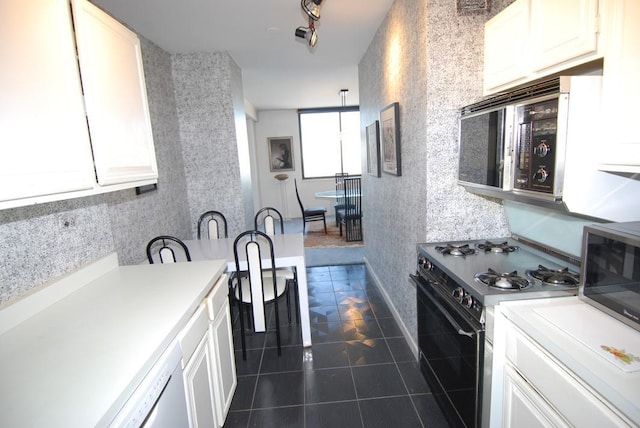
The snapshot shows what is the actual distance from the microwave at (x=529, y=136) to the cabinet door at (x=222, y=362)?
1498 mm

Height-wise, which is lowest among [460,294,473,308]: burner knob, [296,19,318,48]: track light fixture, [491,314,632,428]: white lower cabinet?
[491,314,632,428]: white lower cabinet

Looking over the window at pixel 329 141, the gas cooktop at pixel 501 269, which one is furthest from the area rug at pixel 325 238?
the gas cooktop at pixel 501 269

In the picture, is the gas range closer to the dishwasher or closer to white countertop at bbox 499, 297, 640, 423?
white countertop at bbox 499, 297, 640, 423

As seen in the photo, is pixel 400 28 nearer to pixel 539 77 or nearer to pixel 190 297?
pixel 539 77

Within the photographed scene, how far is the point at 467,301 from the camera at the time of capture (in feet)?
4.51

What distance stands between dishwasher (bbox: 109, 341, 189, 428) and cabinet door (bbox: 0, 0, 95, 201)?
625 mm

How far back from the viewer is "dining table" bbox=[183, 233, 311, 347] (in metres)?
2.29

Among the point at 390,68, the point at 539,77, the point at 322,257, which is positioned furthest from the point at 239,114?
the point at 539,77

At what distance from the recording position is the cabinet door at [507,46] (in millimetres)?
1368

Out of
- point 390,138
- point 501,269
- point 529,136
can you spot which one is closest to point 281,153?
point 390,138

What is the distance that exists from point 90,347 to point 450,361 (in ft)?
4.85

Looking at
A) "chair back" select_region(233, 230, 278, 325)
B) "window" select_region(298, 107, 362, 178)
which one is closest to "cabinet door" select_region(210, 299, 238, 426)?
"chair back" select_region(233, 230, 278, 325)

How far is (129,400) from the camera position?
33.9 inches

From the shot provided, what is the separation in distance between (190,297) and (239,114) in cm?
265
